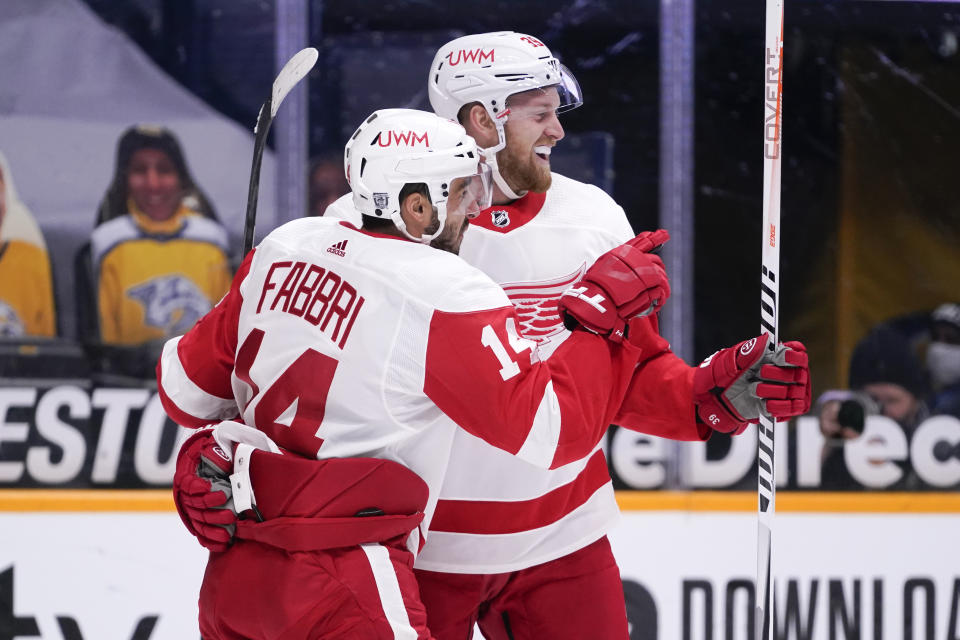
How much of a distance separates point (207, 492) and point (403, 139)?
0.60 m

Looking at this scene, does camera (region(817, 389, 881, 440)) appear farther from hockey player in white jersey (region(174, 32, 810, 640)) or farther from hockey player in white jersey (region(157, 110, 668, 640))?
hockey player in white jersey (region(157, 110, 668, 640))

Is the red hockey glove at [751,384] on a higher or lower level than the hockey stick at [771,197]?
lower

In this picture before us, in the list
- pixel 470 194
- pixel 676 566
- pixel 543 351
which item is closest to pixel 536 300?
pixel 543 351

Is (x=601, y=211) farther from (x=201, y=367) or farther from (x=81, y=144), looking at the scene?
(x=81, y=144)

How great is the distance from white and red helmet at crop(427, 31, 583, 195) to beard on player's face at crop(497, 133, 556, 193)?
0.05 feet

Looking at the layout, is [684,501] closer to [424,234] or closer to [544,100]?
[544,100]

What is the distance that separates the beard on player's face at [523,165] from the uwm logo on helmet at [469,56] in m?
0.14

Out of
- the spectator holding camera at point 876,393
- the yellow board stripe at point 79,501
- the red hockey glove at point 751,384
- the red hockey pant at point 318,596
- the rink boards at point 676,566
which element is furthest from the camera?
the spectator holding camera at point 876,393

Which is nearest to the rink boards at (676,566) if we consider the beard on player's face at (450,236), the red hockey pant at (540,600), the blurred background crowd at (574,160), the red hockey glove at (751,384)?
the blurred background crowd at (574,160)

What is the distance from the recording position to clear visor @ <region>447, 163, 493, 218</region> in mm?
1895

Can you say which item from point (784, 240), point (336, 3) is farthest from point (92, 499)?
point (784, 240)

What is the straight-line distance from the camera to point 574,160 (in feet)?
12.0

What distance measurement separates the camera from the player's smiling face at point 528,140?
7.24ft

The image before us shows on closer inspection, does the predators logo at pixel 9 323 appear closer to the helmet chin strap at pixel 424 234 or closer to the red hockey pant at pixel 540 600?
the red hockey pant at pixel 540 600
